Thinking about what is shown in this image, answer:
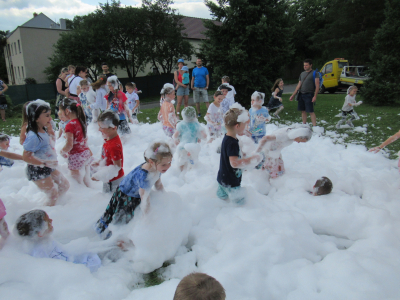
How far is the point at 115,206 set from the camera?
270cm

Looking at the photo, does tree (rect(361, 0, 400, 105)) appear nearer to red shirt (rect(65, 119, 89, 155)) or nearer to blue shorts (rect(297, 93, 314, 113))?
blue shorts (rect(297, 93, 314, 113))

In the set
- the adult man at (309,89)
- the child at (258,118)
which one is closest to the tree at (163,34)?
the adult man at (309,89)

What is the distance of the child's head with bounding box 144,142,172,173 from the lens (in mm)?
2402

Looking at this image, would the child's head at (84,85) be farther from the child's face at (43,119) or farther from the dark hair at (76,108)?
the child's face at (43,119)

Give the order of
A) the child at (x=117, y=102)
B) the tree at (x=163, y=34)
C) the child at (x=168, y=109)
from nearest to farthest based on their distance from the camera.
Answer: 1. the child at (x=168, y=109)
2. the child at (x=117, y=102)
3. the tree at (x=163, y=34)

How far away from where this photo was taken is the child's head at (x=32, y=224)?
89.4 inches

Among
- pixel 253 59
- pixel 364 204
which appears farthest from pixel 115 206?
pixel 253 59

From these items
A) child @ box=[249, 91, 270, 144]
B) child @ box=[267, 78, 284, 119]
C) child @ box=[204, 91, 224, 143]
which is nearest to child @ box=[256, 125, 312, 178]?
child @ box=[249, 91, 270, 144]

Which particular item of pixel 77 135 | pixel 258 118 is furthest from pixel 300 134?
pixel 77 135

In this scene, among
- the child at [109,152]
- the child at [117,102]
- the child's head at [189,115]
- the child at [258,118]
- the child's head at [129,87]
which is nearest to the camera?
the child at [109,152]

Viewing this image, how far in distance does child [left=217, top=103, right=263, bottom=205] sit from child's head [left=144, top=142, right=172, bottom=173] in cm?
89

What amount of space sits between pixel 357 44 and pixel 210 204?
2512cm

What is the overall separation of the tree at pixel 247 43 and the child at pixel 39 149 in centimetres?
779

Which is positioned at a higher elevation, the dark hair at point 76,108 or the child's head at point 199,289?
the dark hair at point 76,108
